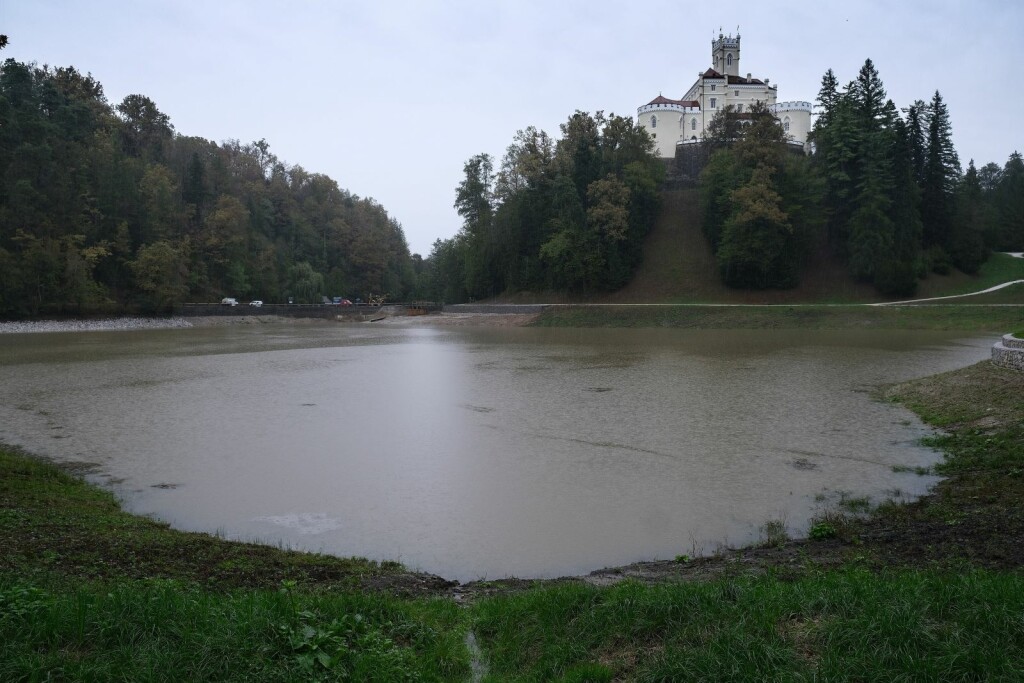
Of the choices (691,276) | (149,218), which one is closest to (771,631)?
(691,276)

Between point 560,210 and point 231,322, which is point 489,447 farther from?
point 231,322

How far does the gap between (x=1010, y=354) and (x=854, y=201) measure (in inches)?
2024

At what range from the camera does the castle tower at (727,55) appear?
92250 mm

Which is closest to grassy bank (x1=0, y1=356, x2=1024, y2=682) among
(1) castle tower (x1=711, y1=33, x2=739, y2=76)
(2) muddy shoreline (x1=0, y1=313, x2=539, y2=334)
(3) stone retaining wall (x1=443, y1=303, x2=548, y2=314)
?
(2) muddy shoreline (x1=0, y1=313, x2=539, y2=334)

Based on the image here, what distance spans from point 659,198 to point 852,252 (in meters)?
20.7

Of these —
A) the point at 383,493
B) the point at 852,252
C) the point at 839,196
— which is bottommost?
the point at 383,493

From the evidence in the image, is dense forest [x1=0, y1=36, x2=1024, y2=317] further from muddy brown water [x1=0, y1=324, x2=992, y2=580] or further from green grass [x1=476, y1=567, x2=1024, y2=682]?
green grass [x1=476, y1=567, x2=1024, y2=682]

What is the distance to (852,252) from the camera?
2461 inches

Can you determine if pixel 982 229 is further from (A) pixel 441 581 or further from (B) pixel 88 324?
(B) pixel 88 324

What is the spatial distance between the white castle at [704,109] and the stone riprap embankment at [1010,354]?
237 feet

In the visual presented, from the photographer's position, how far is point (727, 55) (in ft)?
302

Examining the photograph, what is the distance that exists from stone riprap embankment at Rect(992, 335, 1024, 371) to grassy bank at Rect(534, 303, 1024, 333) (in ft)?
81.4

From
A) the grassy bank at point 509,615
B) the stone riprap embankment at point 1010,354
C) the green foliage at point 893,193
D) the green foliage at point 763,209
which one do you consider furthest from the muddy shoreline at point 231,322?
the grassy bank at point 509,615

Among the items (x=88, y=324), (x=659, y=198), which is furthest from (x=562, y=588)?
(x=659, y=198)
